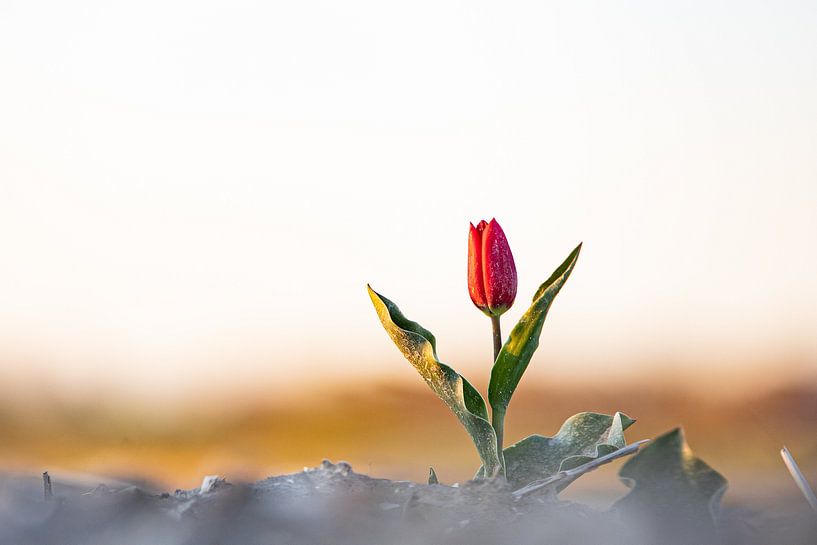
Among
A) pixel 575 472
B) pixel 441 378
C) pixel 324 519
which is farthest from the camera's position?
pixel 441 378

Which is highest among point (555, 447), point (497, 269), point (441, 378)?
point (497, 269)

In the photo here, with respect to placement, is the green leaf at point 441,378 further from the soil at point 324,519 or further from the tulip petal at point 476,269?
the soil at point 324,519

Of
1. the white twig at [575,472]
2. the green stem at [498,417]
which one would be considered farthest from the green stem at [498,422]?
the white twig at [575,472]

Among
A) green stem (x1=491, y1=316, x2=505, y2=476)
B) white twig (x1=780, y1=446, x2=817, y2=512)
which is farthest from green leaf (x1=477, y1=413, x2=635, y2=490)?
white twig (x1=780, y1=446, x2=817, y2=512)

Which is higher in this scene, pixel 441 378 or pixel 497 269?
pixel 497 269

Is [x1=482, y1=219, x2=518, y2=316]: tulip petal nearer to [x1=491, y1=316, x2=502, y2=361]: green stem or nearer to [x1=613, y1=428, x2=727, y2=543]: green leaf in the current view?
[x1=491, y1=316, x2=502, y2=361]: green stem

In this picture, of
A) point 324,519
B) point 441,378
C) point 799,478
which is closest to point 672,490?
point 799,478

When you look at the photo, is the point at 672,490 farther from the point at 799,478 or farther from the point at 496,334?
the point at 496,334

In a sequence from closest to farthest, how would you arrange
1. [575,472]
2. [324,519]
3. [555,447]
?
[324,519], [575,472], [555,447]
